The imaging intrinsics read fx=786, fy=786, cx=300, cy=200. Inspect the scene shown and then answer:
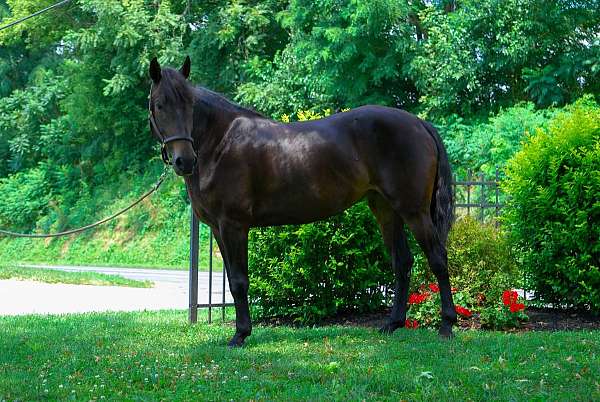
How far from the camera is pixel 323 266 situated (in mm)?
8398

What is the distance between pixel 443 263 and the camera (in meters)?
7.02

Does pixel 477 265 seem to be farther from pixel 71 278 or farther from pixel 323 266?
pixel 71 278

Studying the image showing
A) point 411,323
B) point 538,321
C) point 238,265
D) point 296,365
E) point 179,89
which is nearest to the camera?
point 296,365

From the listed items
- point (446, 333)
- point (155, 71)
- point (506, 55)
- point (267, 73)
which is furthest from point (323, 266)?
point (267, 73)

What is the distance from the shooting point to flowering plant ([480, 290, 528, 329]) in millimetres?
7848

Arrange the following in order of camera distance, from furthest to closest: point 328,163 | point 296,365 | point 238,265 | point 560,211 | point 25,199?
point 25,199
point 560,211
point 328,163
point 238,265
point 296,365

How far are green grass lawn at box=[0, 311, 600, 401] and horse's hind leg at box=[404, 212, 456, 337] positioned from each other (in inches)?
→ 8.3

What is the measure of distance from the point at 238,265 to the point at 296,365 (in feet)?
4.20

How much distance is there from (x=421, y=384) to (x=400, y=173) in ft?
7.55

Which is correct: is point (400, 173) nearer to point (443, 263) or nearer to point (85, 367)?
point (443, 263)

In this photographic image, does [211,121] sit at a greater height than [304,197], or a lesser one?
greater

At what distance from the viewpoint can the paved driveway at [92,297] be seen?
38.7 ft

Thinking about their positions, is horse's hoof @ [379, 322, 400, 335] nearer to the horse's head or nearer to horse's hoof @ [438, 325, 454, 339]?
horse's hoof @ [438, 325, 454, 339]

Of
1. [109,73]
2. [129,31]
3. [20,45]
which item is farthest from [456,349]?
[20,45]
